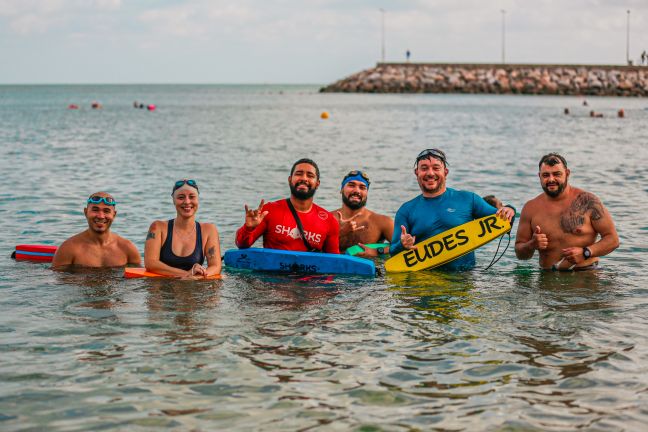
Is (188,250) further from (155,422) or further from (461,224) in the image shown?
(155,422)

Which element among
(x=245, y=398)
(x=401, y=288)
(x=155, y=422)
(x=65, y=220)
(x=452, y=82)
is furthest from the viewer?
(x=452, y=82)

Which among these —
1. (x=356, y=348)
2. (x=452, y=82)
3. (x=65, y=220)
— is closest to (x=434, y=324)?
(x=356, y=348)

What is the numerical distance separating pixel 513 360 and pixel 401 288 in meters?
2.99

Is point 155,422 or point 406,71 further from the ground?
point 406,71

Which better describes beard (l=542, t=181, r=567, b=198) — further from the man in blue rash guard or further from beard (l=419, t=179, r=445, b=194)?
beard (l=419, t=179, r=445, b=194)

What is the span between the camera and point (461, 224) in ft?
34.9

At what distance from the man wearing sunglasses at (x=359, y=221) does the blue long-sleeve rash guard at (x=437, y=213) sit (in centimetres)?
83

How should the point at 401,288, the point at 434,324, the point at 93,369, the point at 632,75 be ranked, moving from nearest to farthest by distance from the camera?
the point at 93,369, the point at 434,324, the point at 401,288, the point at 632,75

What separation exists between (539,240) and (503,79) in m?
111

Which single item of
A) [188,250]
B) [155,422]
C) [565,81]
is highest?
[565,81]

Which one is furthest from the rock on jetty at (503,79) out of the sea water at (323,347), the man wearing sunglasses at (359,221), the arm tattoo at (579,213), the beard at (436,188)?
the beard at (436,188)

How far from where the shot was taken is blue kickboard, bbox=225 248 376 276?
10.3 m

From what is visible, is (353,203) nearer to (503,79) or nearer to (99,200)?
(99,200)

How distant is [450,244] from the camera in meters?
10.5
